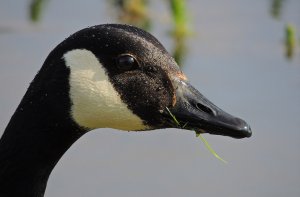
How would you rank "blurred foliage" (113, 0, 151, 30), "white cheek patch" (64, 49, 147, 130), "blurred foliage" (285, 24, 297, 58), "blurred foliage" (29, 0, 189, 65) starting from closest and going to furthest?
"white cheek patch" (64, 49, 147, 130) → "blurred foliage" (285, 24, 297, 58) → "blurred foliage" (29, 0, 189, 65) → "blurred foliage" (113, 0, 151, 30)

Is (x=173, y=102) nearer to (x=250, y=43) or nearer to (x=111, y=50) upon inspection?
(x=111, y=50)

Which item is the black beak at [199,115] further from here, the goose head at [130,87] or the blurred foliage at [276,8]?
the blurred foliage at [276,8]

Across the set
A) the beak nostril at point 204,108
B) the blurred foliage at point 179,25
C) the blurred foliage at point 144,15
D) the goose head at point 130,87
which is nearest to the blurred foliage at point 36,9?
the blurred foliage at point 144,15

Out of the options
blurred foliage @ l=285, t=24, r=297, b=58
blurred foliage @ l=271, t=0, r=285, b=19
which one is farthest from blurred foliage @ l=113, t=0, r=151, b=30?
blurred foliage @ l=285, t=24, r=297, b=58

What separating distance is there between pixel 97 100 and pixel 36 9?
26.5 ft

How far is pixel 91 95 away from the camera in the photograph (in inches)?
209

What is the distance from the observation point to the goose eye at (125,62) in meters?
5.34

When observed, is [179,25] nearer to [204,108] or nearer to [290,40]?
[290,40]

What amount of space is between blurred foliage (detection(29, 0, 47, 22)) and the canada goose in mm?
7582

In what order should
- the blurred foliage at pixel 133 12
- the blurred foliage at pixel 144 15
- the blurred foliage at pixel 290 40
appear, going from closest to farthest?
1. the blurred foliage at pixel 290 40
2. the blurred foliage at pixel 144 15
3. the blurred foliage at pixel 133 12

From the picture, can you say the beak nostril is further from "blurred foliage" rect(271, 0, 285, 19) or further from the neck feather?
"blurred foliage" rect(271, 0, 285, 19)

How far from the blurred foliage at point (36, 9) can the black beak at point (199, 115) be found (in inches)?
304

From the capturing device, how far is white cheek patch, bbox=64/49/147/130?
5293mm

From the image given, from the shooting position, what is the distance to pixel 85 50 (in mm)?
5316
